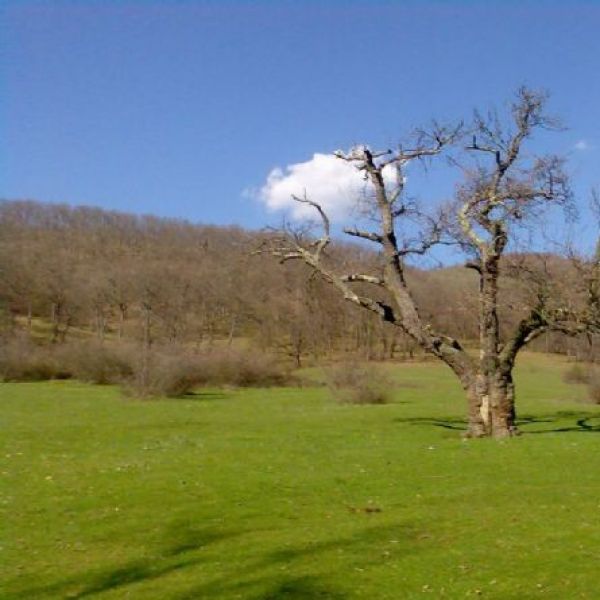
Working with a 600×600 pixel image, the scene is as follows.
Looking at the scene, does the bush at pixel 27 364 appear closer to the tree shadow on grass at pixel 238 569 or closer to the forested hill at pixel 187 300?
the forested hill at pixel 187 300

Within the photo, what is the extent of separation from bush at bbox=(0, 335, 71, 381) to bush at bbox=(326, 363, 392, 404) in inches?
1188

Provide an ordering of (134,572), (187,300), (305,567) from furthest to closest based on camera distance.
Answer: (187,300) < (134,572) < (305,567)

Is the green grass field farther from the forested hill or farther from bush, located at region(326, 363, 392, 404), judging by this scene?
the forested hill

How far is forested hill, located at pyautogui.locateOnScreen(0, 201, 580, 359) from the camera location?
311ft

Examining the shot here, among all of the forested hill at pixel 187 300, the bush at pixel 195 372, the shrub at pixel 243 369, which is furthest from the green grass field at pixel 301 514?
the forested hill at pixel 187 300

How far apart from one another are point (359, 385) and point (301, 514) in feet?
105

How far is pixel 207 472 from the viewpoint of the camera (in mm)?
17234

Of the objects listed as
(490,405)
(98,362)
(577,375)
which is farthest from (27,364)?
(490,405)

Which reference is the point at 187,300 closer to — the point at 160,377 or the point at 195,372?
the point at 195,372

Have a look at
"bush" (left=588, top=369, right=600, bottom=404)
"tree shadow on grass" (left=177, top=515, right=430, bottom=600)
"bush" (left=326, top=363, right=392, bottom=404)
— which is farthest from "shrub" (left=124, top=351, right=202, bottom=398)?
"tree shadow on grass" (left=177, top=515, right=430, bottom=600)

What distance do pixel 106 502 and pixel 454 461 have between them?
8.22 meters

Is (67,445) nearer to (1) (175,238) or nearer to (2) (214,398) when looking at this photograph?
(2) (214,398)

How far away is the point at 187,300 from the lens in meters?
112

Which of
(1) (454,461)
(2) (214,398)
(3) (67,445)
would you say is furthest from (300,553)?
(2) (214,398)
